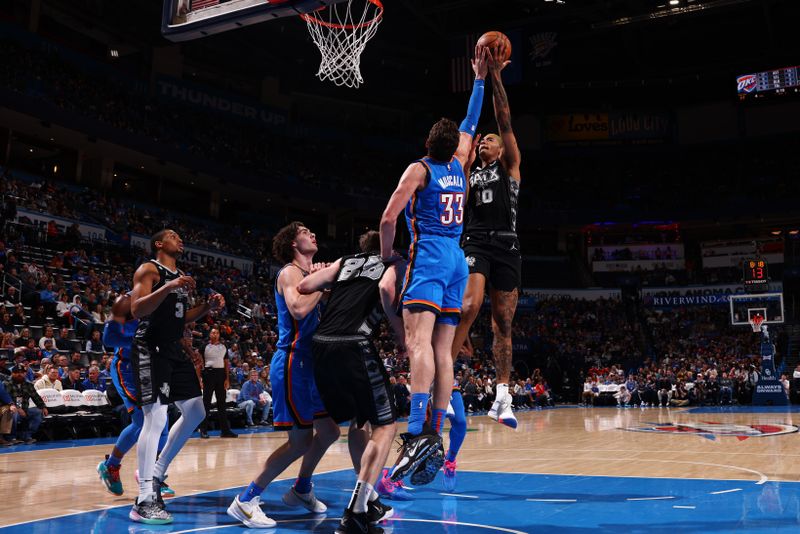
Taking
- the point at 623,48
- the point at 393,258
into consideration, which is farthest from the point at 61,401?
the point at 623,48

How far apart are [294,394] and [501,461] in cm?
437

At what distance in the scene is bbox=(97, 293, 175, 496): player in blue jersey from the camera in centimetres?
573

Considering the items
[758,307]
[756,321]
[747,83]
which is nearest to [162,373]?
[756,321]

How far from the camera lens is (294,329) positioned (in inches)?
197

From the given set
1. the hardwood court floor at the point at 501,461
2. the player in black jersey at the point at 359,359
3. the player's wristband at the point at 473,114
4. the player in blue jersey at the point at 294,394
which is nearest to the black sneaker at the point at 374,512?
the player in black jersey at the point at 359,359

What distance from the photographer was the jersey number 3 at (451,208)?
464 cm

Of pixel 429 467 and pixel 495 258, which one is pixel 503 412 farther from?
pixel 429 467

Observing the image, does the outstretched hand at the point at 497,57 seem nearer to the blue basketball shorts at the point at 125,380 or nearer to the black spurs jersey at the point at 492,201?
the black spurs jersey at the point at 492,201

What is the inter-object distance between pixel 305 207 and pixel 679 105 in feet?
74.2

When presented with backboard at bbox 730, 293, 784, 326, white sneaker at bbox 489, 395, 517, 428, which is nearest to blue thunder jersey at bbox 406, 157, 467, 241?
white sneaker at bbox 489, 395, 517, 428

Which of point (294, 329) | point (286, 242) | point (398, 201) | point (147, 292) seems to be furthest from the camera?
point (147, 292)

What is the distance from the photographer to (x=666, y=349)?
33406 millimetres

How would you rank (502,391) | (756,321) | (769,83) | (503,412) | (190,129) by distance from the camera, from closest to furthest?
(503,412) → (502,391) → (756,321) → (190,129) → (769,83)

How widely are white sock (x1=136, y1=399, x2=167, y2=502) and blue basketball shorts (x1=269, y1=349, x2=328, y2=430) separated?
1015 mm
